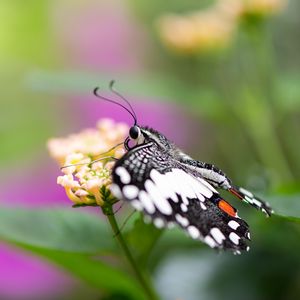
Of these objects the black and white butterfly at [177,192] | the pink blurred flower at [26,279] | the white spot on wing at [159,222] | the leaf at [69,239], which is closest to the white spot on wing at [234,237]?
the black and white butterfly at [177,192]

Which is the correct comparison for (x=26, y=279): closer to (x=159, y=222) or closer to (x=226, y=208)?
(x=226, y=208)

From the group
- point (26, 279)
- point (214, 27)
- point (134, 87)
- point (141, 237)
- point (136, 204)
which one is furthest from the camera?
point (26, 279)

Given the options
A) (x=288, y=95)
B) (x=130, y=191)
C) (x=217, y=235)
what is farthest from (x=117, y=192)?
(x=288, y=95)

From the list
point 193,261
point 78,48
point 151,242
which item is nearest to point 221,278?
point 193,261

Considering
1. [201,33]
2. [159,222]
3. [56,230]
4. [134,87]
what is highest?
[201,33]

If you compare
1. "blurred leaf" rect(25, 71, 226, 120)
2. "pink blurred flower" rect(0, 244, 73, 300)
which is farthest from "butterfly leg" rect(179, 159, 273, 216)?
"pink blurred flower" rect(0, 244, 73, 300)

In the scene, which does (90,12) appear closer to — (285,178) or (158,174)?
(285,178)

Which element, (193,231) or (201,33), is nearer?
(193,231)

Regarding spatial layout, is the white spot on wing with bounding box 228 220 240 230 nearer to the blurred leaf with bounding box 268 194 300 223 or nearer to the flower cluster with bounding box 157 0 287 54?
the blurred leaf with bounding box 268 194 300 223
